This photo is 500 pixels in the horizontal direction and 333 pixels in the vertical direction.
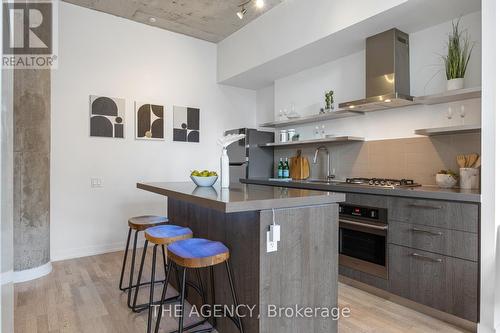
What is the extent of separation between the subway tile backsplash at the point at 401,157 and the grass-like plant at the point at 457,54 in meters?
0.58

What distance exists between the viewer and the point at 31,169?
3164 mm

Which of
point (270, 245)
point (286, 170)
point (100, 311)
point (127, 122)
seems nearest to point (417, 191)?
point (270, 245)

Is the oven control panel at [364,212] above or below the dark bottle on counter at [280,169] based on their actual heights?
below

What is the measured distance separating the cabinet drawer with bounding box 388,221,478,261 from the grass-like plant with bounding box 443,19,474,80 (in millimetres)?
1394

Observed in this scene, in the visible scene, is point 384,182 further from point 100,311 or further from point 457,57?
point 100,311

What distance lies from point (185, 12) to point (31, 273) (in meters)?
3.57

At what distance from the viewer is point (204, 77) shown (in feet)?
16.1

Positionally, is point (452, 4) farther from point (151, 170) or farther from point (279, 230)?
point (151, 170)

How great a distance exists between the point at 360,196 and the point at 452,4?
1.86 m

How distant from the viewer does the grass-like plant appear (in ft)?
8.66

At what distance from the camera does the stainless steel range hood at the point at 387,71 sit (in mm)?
2984

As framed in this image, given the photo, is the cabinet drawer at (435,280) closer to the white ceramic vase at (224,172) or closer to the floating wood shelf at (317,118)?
the white ceramic vase at (224,172)

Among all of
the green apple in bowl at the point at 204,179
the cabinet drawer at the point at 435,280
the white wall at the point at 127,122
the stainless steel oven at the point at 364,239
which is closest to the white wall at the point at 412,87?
the stainless steel oven at the point at 364,239

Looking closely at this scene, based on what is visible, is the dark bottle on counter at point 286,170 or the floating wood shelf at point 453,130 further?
the dark bottle on counter at point 286,170
